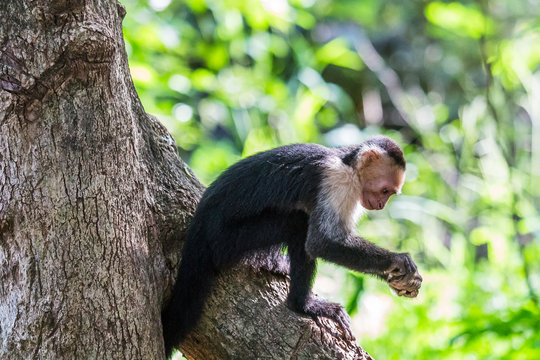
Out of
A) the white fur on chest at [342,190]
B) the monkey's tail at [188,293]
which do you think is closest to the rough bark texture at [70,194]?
the monkey's tail at [188,293]

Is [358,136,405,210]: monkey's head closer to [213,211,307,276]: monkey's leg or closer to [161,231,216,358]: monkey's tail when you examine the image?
[213,211,307,276]: monkey's leg

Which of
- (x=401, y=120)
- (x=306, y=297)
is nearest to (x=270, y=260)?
(x=306, y=297)

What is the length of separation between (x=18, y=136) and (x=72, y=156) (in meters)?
0.16

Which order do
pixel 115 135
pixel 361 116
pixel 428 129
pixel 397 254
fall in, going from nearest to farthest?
pixel 115 135
pixel 397 254
pixel 428 129
pixel 361 116

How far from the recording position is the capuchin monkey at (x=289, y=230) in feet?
7.39

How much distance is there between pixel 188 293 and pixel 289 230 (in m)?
0.57

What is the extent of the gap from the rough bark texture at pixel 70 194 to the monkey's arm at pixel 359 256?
71cm

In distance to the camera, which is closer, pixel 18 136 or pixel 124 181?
pixel 18 136

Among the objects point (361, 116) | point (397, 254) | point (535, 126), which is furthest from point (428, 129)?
point (397, 254)

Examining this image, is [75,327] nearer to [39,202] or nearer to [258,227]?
[39,202]

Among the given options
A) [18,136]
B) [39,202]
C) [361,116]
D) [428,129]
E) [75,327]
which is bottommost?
[75,327]

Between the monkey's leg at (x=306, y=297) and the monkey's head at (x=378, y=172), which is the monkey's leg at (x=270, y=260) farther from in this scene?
the monkey's head at (x=378, y=172)

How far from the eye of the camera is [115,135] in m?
1.90

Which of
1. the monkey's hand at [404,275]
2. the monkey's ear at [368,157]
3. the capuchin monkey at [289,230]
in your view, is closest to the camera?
the capuchin monkey at [289,230]
